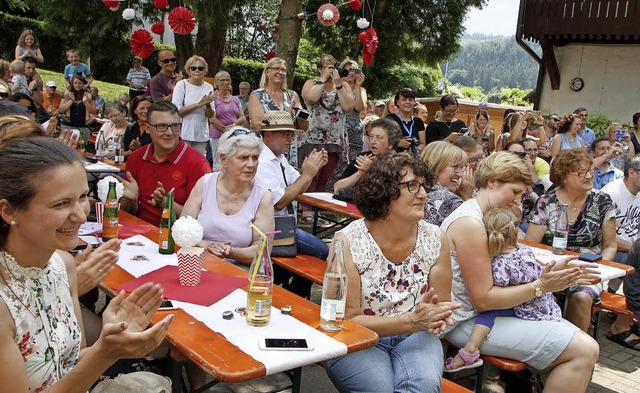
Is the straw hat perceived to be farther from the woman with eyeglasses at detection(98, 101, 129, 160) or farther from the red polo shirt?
the woman with eyeglasses at detection(98, 101, 129, 160)

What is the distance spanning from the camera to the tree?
1514 cm

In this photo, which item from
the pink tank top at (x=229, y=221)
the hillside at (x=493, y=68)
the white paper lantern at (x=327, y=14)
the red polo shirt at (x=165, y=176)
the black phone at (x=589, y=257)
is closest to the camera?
the pink tank top at (x=229, y=221)

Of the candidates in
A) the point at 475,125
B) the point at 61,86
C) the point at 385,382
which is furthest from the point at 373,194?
the point at 61,86

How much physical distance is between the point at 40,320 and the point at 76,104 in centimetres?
898

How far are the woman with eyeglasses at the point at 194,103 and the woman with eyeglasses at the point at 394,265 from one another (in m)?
4.78

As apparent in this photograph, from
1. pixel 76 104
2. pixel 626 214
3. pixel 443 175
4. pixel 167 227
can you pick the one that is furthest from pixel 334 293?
pixel 76 104

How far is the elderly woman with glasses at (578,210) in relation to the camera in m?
4.52

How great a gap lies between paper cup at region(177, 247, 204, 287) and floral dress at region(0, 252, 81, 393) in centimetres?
78

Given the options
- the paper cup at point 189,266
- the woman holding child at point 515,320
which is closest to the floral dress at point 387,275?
the woman holding child at point 515,320

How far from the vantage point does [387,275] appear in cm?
287

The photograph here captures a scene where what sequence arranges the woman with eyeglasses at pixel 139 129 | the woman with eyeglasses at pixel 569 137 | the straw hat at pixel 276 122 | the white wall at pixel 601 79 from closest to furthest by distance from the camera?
the straw hat at pixel 276 122, the woman with eyeglasses at pixel 139 129, the woman with eyeglasses at pixel 569 137, the white wall at pixel 601 79

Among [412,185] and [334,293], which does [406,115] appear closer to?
[412,185]

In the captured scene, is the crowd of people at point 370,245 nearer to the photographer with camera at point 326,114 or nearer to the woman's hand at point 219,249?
the woman's hand at point 219,249

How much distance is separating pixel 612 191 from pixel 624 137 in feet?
12.2
